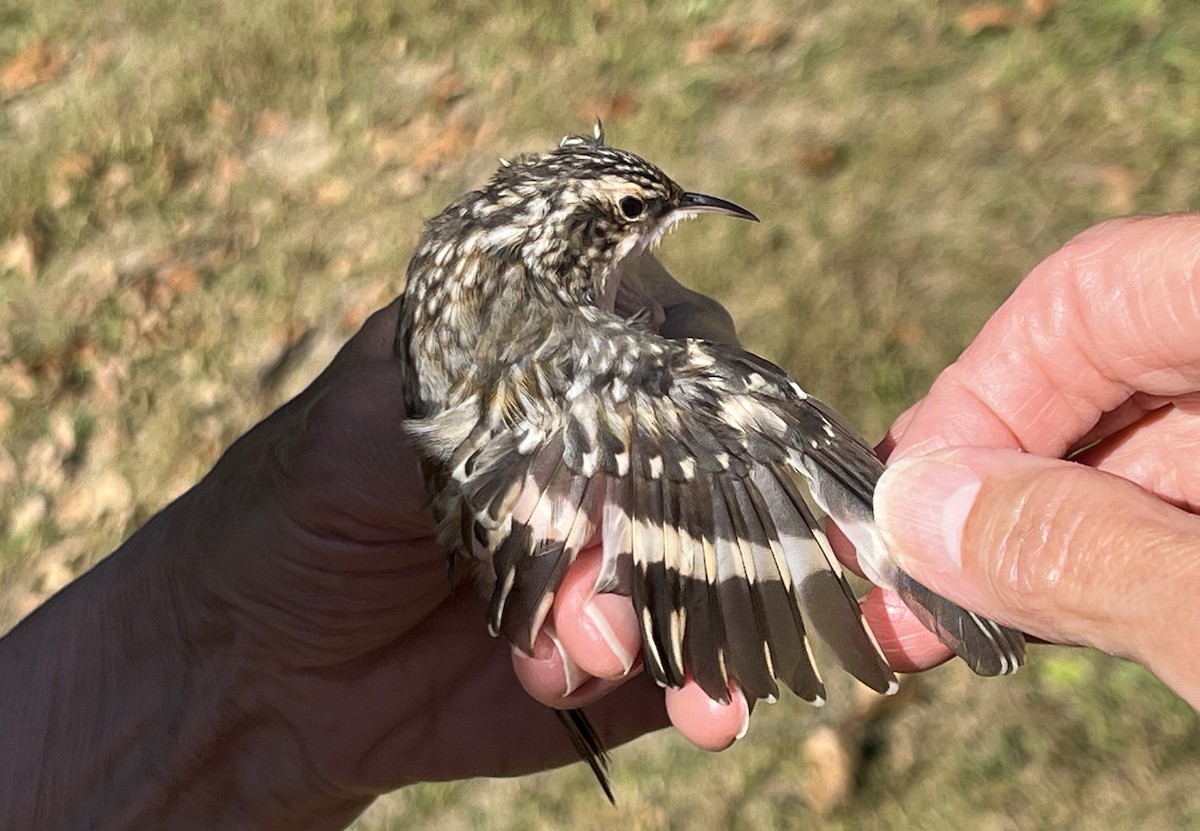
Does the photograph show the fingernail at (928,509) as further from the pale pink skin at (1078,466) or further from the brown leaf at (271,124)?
the brown leaf at (271,124)

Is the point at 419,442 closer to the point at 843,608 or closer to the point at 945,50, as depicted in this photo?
the point at 843,608

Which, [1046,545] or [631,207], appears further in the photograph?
[631,207]

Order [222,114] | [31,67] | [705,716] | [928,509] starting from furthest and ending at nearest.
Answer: [31,67]
[222,114]
[705,716]
[928,509]

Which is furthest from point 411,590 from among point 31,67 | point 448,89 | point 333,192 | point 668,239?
point 31,67

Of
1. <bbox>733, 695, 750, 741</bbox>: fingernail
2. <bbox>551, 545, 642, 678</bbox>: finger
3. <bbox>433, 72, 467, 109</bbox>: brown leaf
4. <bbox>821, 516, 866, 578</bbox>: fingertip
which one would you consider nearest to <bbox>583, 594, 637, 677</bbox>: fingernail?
<bbox>551, 545, 642, 678</bbox>: finger

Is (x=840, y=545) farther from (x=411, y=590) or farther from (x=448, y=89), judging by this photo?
(x=448, y=89)
